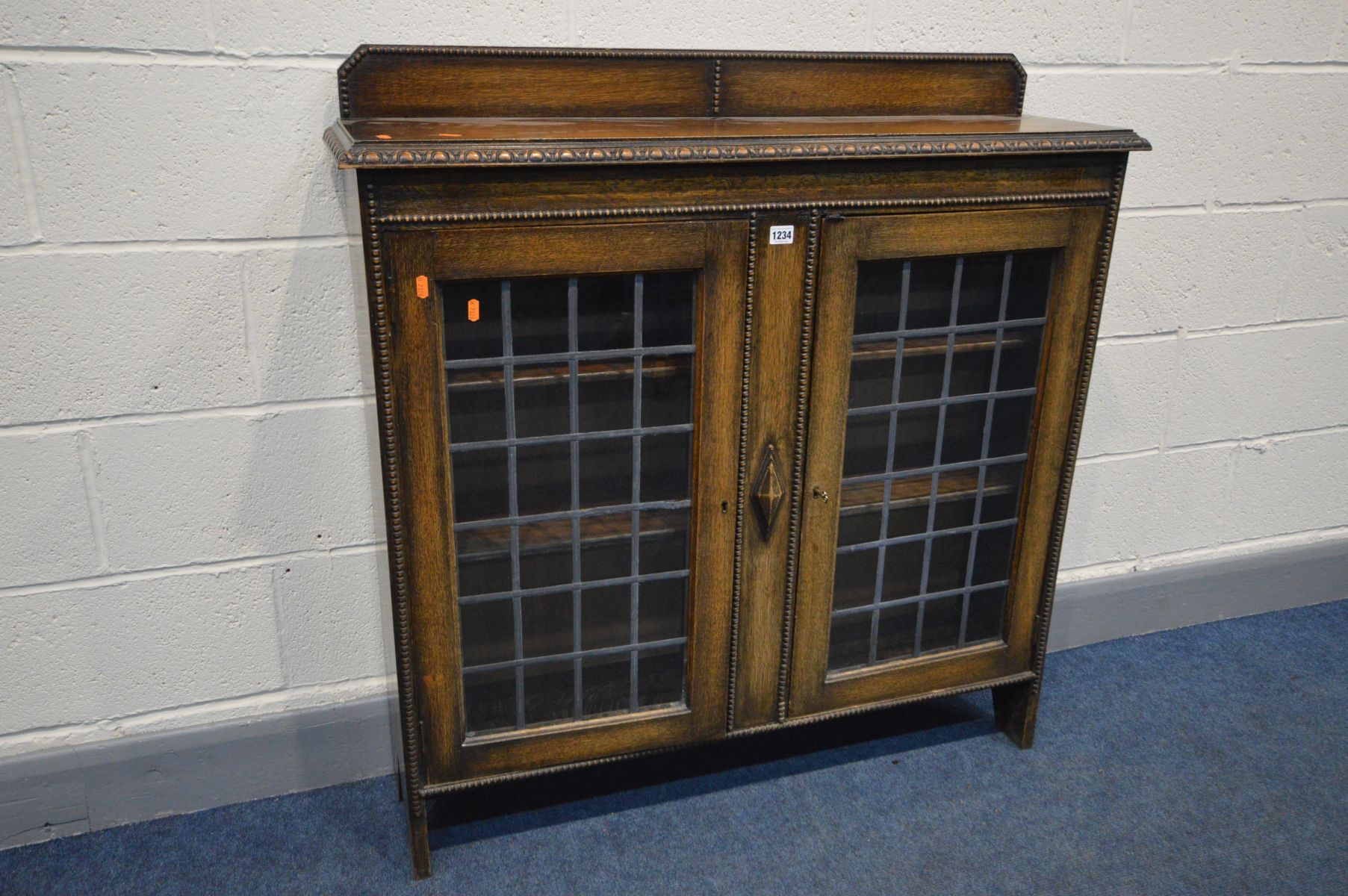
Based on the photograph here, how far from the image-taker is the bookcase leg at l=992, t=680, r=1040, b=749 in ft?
6.39

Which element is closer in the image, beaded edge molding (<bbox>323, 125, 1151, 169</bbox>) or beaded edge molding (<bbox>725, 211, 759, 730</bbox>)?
beaded edge molding (<bbox>323, 125, 1151, 169</bbox>)

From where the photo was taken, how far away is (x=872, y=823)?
5.92ft

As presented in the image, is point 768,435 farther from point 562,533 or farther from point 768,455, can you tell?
point 562,533

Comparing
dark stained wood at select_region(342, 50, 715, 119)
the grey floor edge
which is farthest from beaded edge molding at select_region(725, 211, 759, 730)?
the grey floor edge

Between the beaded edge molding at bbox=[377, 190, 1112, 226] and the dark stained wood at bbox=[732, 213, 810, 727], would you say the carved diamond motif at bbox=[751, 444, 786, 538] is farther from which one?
the beaded edge molding at bbox=[377, 190, 1112, 226]

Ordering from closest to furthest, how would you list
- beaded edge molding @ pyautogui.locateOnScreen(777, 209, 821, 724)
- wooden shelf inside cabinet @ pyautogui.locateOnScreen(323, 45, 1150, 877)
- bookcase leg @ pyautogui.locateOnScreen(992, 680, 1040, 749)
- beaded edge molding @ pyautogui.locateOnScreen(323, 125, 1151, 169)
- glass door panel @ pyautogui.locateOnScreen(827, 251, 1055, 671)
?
beaded edge molding @ pyautogui.locateOnScreen(323, 125, 1151, 169) → wooden shelf inside cabinet @ pyautogui.locateOnScreen(323, 45, 1150, 877) → beaded edge molding @ pyautogui.locateOnScreen(777, 209, 821, 724) → glass door panel @ pyautogui.locateOnScreen(827, 251, 1055, 671) → bookcase leg @ pyautogui.locateOnScreen(992, 680, 1040, 749)

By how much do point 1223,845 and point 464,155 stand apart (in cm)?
158

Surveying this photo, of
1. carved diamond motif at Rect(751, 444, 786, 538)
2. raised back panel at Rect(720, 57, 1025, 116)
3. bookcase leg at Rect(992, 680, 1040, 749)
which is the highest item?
raised back panel at Rect(720, 57, 1025, 116)

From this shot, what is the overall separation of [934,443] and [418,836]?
989 mm

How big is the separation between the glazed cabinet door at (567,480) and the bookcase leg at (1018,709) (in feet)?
1.97

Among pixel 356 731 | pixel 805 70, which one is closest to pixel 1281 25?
pixel 805 70

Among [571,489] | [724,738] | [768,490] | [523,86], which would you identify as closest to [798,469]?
[768,490]

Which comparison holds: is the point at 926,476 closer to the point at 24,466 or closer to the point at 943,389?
the point at 943,389

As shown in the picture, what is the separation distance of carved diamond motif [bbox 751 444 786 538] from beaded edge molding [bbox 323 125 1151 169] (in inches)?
16.5
